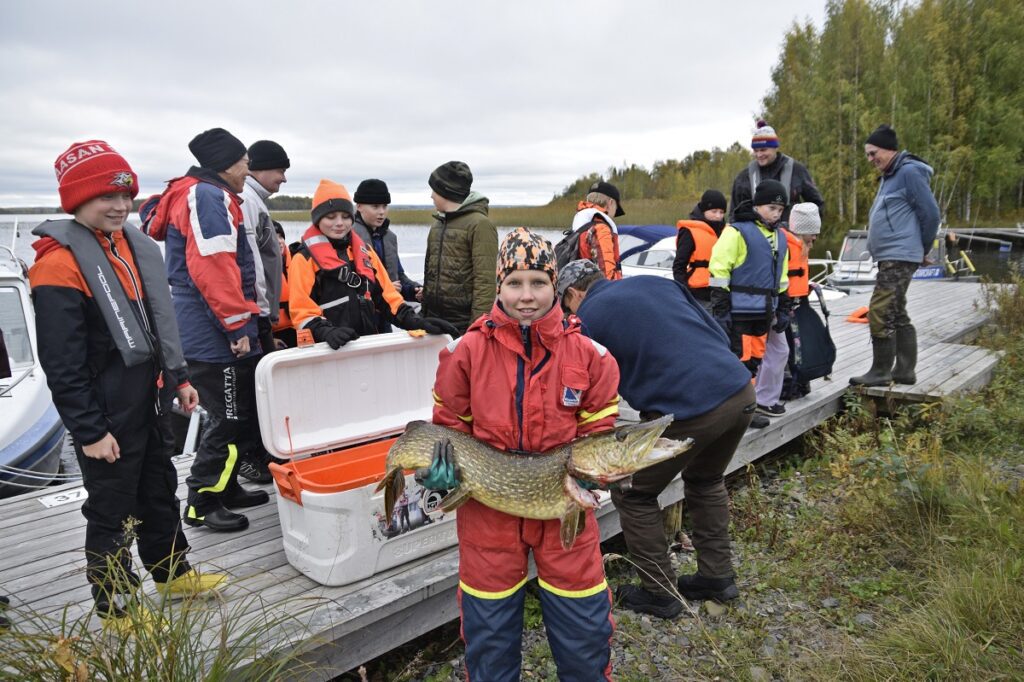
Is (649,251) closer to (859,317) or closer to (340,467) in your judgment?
(859,317)

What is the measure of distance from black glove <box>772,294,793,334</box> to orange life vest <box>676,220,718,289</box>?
0.99 m

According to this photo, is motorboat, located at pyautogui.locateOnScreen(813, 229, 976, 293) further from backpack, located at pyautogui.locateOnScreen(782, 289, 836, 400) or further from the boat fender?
backpack, located at pyautogui.locateOnScreen(782, 289, 836, 400)

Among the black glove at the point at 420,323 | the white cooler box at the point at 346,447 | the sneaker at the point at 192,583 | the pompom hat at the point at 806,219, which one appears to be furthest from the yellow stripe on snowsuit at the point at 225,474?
the pompom hat at the point at 806,219

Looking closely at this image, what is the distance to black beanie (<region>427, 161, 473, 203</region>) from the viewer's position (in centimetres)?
494

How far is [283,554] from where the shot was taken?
3539 millimetres

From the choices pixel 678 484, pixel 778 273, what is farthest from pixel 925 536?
pixel 778 273

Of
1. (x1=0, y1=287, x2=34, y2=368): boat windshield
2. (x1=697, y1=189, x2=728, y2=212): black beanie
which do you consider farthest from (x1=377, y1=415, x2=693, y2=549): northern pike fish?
(x1=0, y1=287, x2=34, y2=368): boat windshield

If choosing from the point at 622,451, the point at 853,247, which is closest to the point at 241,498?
the point at 622,451

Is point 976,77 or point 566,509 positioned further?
point 976,77

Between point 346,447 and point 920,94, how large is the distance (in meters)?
38.9

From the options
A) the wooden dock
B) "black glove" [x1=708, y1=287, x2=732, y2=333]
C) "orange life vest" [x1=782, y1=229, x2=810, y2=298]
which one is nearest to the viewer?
the wooden dock

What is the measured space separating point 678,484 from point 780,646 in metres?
1.51

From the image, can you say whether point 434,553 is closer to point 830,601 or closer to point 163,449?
point 163,449

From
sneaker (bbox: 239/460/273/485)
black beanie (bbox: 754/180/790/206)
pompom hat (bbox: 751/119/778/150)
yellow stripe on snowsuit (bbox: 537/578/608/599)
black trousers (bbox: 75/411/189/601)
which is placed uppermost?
pompom hat (bbox: 751/119/778/150)
